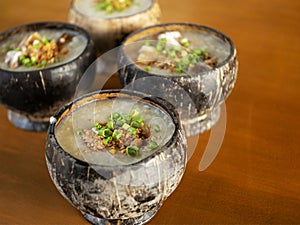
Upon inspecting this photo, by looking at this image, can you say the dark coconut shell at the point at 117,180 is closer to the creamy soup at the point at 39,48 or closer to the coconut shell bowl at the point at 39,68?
the coconut shell bowl at the point at 39,68

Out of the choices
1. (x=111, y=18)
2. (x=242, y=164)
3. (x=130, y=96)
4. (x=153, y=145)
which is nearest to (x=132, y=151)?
(x=153, y=145)

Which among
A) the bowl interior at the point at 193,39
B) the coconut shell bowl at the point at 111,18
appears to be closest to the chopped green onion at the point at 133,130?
the bowl interior at the point at 193,39

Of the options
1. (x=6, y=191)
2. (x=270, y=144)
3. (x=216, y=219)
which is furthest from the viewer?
(x=270, y=144)

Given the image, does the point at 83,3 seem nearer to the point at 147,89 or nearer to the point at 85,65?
the point at 85,65

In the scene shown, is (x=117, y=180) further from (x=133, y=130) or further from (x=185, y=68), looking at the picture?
(x=185, y=68)

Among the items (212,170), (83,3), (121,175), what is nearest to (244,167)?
(212,170)

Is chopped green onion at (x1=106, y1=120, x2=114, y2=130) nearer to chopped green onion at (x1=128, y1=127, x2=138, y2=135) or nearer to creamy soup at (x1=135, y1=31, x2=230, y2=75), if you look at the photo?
chopped green onion at (x1=128, y1=127, x2=138, y2=135)

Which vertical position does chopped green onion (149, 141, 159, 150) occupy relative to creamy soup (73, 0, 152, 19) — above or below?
above

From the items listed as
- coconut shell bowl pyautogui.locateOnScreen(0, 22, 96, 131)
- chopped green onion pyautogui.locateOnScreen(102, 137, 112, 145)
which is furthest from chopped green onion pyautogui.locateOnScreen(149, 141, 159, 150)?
coconut shell bowl pyautogui.locateOnScreen(0, 22, 96, 131)
